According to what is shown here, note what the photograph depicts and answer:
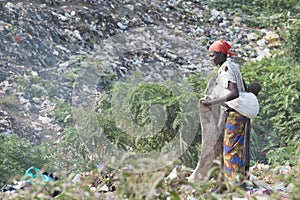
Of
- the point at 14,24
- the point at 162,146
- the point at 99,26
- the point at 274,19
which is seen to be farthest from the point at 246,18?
the point at 162,146

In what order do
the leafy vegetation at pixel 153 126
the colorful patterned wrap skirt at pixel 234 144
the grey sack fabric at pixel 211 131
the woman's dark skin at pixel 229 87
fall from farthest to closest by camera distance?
the leafy vegetation at pixel 153 126
the grey sack fabric at pixel 211 131
the colorful patterned wrap skirt at pixel 234 144
the woman's dark skin at pixel 229 87

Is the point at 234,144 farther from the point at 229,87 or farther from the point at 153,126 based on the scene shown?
the point at 153,126

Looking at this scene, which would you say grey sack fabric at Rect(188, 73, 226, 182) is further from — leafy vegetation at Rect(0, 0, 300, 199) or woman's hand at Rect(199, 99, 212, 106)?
leafy vegetation at Rect(0, 0, 300, 199)

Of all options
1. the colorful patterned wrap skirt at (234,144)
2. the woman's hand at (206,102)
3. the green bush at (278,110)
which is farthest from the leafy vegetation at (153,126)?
the woman's hand at (206,102)

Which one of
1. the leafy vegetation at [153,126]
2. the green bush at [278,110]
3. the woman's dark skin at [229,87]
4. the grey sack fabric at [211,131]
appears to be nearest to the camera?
the woman's dark skin at [229,87]

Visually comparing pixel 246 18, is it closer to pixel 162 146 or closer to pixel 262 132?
pixel 262 132

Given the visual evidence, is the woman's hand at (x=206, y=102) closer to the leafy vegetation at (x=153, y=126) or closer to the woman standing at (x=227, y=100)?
the woman standing at (x=227, y=100)

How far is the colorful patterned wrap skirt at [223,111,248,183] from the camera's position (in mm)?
4395

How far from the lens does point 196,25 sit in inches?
435

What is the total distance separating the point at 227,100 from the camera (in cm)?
428

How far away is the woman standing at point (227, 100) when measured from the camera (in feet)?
14.0

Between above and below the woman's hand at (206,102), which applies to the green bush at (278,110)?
below

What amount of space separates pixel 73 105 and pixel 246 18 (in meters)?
5.12

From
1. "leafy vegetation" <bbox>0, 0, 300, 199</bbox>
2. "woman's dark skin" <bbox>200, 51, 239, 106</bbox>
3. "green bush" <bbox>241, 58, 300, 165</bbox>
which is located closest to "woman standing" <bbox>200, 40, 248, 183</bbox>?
"woman's dark skin" <bbox>200, 51, 239, 106</bbox>
